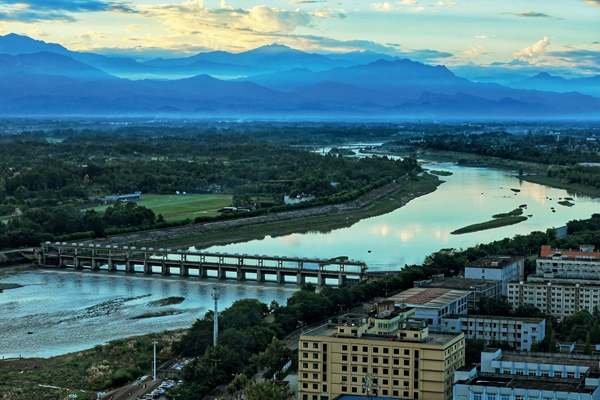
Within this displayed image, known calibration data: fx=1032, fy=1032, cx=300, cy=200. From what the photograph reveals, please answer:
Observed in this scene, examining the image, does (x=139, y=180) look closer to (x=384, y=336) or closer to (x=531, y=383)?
(x=384, y=336)

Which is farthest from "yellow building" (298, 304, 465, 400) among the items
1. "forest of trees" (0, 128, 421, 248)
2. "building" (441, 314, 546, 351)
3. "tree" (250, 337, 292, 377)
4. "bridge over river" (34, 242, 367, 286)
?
"forest of trees" (0, 128, 421, 248)

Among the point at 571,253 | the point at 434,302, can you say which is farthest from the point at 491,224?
the point at 434,302

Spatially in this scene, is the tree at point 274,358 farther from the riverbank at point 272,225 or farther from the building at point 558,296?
the riverbank at point 272,225

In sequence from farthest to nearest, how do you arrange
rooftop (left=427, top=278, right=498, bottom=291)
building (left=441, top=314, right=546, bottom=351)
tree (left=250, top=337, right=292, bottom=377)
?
rooftop (left=427, top=278, right=498, bottom=291) → building (left=441, top=314, right=546, bottom=351) → tree (left=250, top=337, right=292, bottom=377)

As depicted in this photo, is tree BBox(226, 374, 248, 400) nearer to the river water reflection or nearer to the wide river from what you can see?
the wide river

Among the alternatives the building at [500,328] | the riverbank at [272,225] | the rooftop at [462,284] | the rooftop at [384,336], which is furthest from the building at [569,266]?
the riverbank at [272,225]

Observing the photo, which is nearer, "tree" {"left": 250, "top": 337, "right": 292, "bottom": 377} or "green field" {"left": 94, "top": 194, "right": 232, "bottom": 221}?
"tree" {"left": 250, "top": 337, "right": 292, "bottom": 377}
